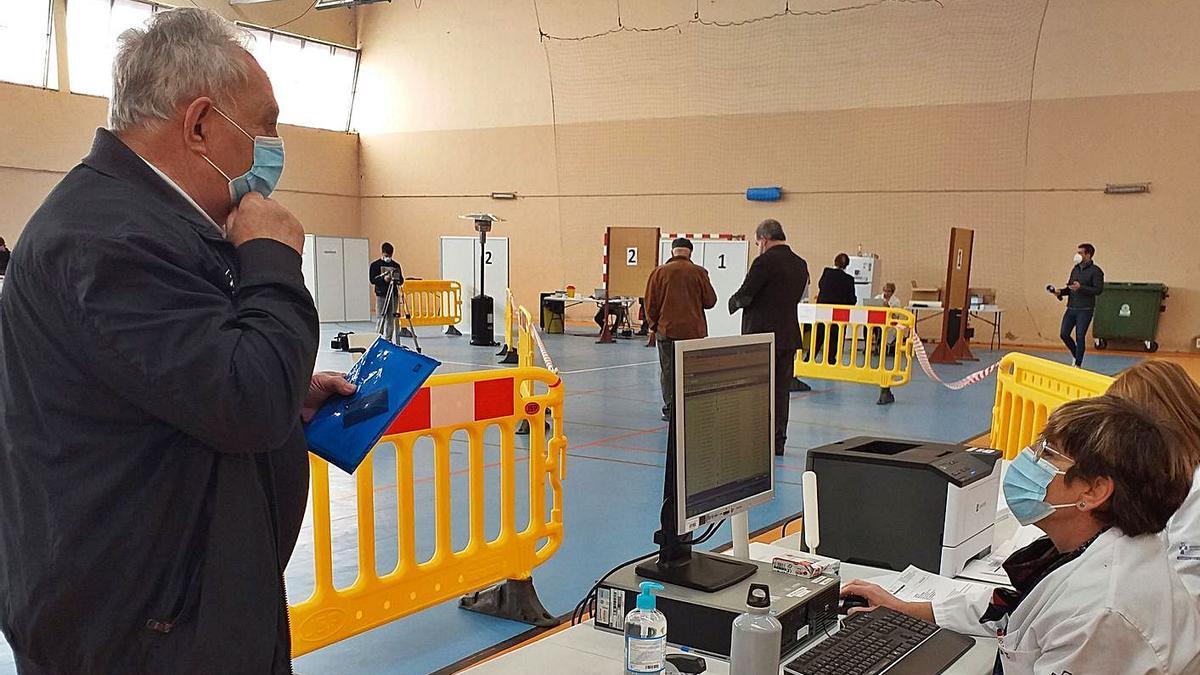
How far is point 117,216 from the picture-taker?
129 cm

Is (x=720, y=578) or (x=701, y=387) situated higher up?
(x=701, y=387)

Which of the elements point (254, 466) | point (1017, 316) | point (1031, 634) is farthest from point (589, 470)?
point (1017, 316)

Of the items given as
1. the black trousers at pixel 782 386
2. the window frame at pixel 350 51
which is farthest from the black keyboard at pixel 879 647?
the window frame at pixel 350 51

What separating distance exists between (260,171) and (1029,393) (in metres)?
4.31

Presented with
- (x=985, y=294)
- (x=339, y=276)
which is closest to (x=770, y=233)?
(x=985, y=294)

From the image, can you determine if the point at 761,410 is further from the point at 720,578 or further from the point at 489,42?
the point at 489,42

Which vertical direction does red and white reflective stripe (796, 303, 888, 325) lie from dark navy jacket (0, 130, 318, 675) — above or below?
below

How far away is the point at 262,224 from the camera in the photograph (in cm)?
141

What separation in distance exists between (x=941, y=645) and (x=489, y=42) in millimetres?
20061

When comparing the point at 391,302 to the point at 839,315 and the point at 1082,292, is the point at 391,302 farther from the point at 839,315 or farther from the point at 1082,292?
the point at 1082,292

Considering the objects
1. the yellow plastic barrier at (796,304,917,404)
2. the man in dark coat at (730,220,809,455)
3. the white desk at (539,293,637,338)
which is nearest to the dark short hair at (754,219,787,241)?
the man in dark coat at (730,220,809,455)

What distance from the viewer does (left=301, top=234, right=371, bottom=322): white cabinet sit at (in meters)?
19.9

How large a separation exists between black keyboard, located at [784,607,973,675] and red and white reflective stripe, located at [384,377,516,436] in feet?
6.41

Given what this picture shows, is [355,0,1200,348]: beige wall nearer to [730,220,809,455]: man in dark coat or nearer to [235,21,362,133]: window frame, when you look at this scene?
[235,21,362,133]: window frame
